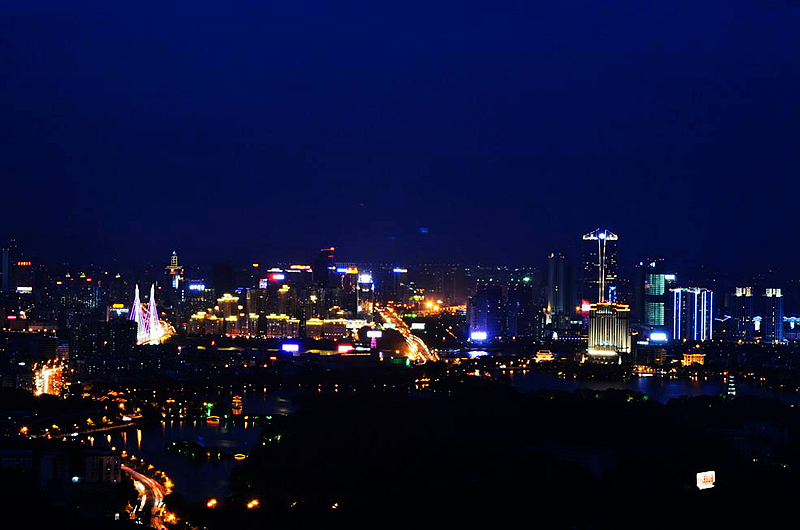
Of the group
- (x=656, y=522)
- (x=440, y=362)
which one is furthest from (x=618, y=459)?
(x=440, y=362)

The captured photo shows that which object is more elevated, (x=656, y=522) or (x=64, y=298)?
(x=64, y=298)

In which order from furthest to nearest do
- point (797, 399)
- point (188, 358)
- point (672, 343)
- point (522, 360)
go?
point (672, 343)
point (522, 360)
point (188, 358)
point (797, 399)

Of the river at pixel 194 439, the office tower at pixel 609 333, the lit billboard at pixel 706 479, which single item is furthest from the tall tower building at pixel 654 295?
the lit billboard at pixel 706 479

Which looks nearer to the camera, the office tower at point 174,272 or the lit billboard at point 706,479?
the lit billboard at point 706,479

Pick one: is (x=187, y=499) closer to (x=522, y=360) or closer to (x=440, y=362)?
(x=440, y=362)

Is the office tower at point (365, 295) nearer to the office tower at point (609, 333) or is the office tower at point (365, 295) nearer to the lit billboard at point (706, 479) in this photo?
the office tower at point (609, 333)

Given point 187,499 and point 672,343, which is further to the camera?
point 672,343
